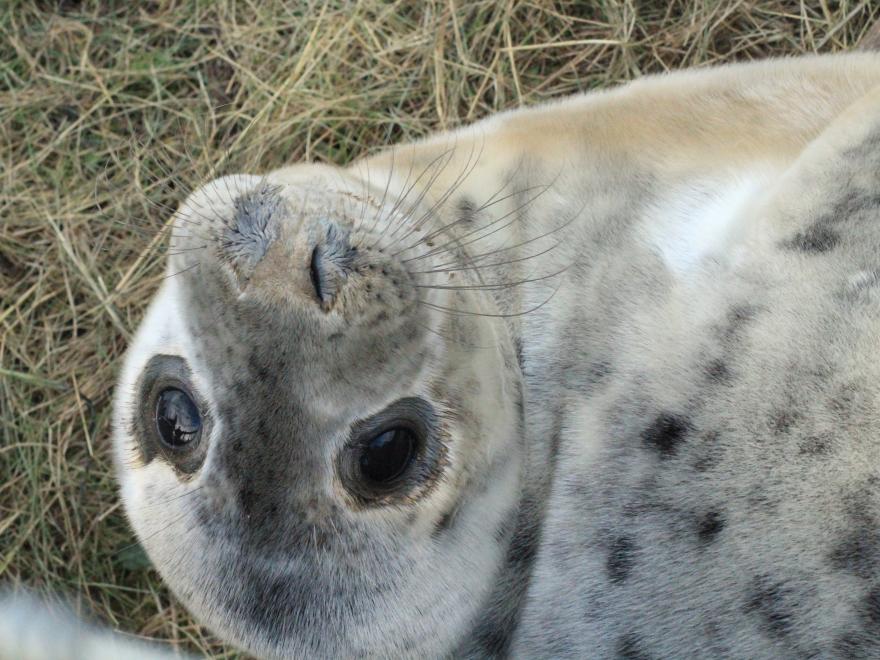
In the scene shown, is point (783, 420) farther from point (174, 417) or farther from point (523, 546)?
point (174, 417)

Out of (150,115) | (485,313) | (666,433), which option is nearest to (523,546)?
(666,433)

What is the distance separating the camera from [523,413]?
8.04 feet

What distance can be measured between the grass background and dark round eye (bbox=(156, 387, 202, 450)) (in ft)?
6.61

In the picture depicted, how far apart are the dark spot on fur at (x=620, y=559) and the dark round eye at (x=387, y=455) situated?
1.85ft

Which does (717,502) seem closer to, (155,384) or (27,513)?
(155,384)

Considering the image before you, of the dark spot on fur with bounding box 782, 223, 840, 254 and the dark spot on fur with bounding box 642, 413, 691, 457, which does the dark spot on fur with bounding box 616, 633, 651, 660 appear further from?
the dark spot on fur with bounding box 782, 223, 840, 254

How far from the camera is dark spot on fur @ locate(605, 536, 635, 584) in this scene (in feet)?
7.38

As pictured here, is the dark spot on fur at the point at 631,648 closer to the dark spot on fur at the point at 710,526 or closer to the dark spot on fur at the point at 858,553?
the dark spot on fur at the point at 710,526

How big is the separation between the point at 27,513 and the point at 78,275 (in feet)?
3.51

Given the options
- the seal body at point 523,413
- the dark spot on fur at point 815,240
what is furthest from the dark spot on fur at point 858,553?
the dark spot on fur at point 815,240

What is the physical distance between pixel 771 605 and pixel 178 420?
135 centimetres

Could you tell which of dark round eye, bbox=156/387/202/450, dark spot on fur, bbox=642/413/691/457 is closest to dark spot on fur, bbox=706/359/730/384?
dark spot on fur, bbox=642/413/691/457

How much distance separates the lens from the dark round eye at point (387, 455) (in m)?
2.04

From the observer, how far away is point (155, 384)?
2230 millimetres
